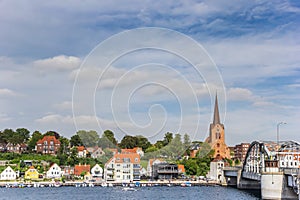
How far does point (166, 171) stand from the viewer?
117 meters

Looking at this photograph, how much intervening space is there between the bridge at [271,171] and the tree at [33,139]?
191ft

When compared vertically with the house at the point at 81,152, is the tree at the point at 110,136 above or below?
above

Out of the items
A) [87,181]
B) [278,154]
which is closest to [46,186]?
[87,181]

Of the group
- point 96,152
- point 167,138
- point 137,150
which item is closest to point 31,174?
point 96,152

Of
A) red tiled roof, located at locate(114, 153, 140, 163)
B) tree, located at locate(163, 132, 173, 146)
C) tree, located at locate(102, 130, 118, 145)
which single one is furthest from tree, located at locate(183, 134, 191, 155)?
red tiled roof, located at locate(114, 153, 140, 163)

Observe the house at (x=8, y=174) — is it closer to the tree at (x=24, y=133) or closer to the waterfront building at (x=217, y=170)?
the tree at (x=24, y=133)

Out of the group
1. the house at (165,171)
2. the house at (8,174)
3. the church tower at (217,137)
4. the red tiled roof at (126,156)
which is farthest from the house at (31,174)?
the church tower at (217,137)

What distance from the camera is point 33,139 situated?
142250 millimetres

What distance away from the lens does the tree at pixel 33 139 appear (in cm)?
13975

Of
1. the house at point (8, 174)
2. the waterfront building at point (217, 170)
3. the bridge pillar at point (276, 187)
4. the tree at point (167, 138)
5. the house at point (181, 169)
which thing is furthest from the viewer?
the tree at point (167, 138)

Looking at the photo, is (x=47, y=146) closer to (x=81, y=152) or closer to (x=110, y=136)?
(x=81, y=152)

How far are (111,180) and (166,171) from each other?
1424cm

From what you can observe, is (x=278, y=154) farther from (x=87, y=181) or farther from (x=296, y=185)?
(x=87, y=181)

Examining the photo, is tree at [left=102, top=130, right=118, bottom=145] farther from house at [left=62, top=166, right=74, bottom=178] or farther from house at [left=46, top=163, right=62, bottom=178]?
house at [left=46, top=163, right=62, bottom=178]
